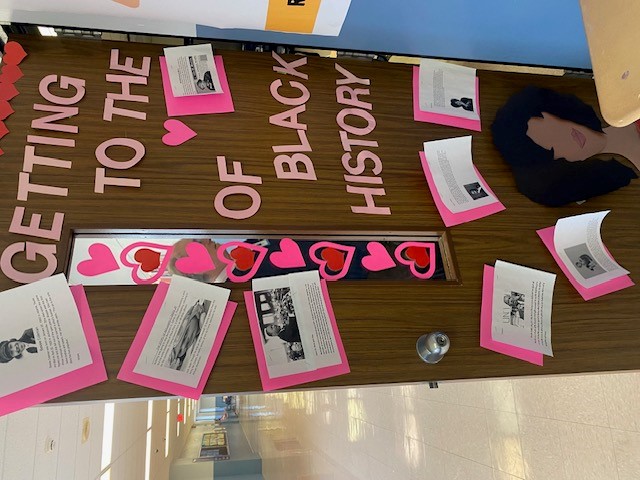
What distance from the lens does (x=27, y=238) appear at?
0.87 m

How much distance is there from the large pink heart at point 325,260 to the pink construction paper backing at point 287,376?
0.26ft

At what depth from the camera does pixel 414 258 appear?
3.44ft

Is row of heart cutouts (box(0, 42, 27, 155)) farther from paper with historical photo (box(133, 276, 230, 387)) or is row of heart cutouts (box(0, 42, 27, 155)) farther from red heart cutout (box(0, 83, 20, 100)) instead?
paper with historical photo (box(133, 276, 230, 387))

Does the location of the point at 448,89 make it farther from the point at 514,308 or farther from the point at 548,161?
the point at 514,308

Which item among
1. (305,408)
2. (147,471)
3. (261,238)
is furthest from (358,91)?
(305,408)

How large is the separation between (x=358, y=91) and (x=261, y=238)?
0.45 meters

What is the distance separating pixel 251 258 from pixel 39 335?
384 millimetres

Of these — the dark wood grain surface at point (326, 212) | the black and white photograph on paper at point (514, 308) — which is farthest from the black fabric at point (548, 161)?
the black and white photograph on paper at point (514, 308)

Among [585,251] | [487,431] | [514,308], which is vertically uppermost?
[585,251]

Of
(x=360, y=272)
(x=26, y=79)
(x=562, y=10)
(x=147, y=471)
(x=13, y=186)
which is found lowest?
(x=147, y=471)

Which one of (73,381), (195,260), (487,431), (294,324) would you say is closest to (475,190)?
(294,324)

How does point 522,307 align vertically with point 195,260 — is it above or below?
below

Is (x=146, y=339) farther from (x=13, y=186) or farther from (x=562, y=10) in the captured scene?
(x=562, y=10)

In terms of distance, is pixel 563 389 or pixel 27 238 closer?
pixel 27 238
